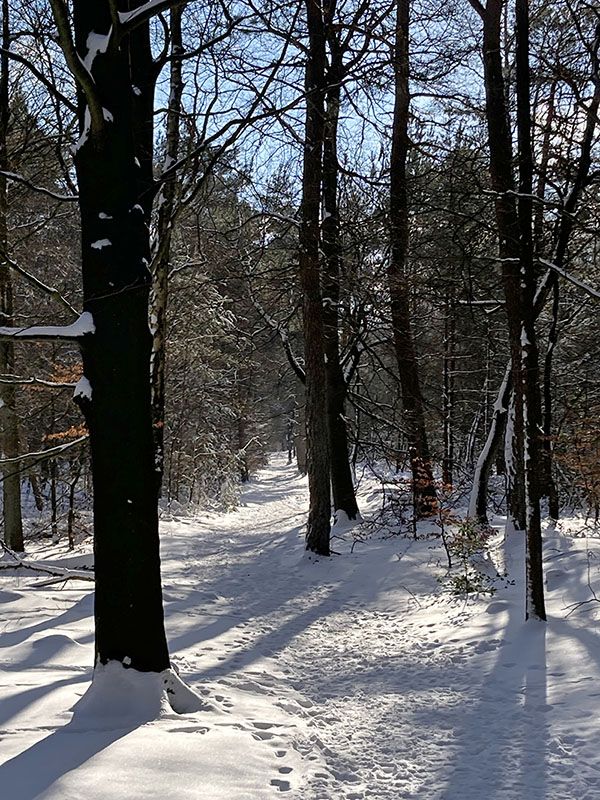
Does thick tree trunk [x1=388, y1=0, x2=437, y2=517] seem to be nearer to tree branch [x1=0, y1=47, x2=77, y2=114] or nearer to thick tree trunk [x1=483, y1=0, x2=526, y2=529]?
thick tree trunk [x1=483, y1=0, x2=526, y2=529]

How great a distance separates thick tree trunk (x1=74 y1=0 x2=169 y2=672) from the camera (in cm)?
381

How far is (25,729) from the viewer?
342 centimetres

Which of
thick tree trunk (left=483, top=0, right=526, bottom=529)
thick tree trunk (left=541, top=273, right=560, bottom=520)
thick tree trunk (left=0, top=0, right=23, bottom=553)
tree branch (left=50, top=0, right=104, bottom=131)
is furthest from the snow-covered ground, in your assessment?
tree branch (left=50, top=0, right=104, bottom=131)

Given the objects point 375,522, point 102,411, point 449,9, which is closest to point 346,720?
point 102,411

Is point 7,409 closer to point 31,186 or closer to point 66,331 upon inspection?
point 31,186

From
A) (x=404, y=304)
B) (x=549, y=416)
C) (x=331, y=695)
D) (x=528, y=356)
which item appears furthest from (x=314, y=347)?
(x=331, y=695)

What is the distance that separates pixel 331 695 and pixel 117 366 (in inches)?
116

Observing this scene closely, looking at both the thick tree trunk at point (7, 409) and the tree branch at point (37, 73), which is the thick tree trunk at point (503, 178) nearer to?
the tree branch at point (37, 73)

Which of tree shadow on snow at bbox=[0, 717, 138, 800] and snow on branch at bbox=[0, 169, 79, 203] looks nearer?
tree shadow on snow at bbox=[0, 717, 138, 800]

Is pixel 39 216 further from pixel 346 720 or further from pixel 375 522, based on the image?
pixel 346 720

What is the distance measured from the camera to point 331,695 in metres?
4.79

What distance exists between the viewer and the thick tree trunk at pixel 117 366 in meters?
3.81

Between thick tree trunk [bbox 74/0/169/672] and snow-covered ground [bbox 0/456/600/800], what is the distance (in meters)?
0.44

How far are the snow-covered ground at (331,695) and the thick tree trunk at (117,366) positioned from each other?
44 centimetres
